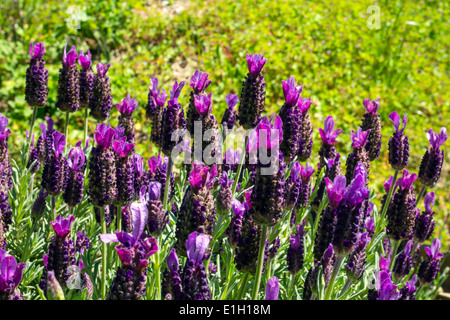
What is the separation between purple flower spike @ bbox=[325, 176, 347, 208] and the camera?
1.46 m

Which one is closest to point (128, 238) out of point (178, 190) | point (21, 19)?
point (178, 190)

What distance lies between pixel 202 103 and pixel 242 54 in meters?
3.64

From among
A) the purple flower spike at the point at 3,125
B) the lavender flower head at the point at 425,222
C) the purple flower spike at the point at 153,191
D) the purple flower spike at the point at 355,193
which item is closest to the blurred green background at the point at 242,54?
the lavender flower head at the point at 425,222

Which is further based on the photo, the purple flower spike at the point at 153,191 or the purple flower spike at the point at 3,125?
the purple flower spike at the point at 3,125

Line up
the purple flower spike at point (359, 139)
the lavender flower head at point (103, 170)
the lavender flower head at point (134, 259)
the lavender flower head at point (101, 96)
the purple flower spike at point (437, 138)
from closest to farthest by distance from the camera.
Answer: the lavender flower head at point (134, 259) → the lavender flower head at point (103, 170) → the purple flower spike at point (359, 139) → the purple flower spike at point (437, 138) → the lavender flower head at point (101, 96)

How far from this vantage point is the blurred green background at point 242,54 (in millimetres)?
5008

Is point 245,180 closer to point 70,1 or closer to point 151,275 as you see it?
point 151,275

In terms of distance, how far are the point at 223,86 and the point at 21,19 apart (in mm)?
2487

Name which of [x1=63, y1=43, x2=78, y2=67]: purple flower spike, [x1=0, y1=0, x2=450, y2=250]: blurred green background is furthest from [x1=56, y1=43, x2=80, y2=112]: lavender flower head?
[x1=0, y1=0, x2=450, y2=250]: blurred green background

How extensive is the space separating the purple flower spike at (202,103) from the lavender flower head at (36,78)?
0.94m

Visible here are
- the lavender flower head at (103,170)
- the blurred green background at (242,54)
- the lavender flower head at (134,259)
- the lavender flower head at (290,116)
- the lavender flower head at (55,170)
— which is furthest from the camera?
the blurred green background at (242,54)

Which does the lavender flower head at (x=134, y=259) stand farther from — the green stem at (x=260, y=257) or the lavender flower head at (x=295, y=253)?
the lavender flower head at (x=295, y=253)

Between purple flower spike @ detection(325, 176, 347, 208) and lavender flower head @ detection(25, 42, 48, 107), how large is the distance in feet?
5.32

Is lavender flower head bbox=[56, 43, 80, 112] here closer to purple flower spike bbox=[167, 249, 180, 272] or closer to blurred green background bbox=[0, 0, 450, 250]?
purple flower spike bbox=[167, 249, 180, 272]
